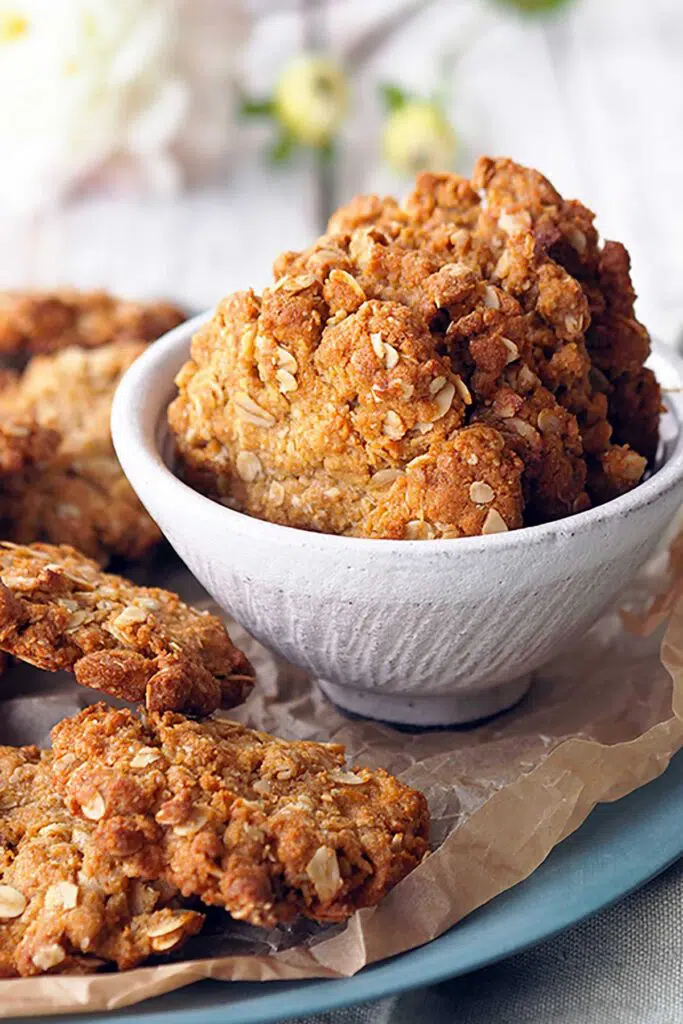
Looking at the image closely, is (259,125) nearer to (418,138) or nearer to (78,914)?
(418,138)

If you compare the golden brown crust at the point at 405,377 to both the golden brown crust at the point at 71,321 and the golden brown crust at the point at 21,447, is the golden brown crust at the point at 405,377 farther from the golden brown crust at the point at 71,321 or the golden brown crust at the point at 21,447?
the golden brown crust at the point at 71,321

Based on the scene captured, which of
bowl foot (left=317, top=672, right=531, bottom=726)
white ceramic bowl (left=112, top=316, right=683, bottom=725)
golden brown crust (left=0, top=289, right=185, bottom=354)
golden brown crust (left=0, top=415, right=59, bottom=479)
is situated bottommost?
bowl foot (left=317, top=672, right=531, bottom=726)

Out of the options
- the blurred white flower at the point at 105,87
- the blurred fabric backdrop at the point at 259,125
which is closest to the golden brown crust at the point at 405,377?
the blurred fabric backdrop at the point at 259,125

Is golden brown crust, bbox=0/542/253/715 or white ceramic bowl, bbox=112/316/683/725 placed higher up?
white ceramic bowl, bbox=112/316/683/725

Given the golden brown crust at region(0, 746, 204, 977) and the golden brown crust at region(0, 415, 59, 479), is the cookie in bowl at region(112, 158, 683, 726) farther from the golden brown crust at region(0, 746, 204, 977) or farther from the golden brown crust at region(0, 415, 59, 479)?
the golden brown crust at region(0, 746, 204, 977)

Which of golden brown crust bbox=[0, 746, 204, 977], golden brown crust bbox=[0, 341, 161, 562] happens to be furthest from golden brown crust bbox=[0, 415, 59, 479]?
golden brown crust bbox=[0, 746, 204, 977]

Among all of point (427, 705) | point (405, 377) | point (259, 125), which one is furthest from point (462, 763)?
point (259, 125)
